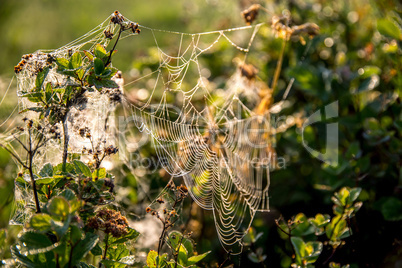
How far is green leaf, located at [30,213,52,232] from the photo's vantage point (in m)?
0.76

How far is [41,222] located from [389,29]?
153 cm

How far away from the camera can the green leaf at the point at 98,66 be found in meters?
0.92

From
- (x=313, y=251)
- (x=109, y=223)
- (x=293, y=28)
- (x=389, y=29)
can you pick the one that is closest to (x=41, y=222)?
(x=109, y=223)

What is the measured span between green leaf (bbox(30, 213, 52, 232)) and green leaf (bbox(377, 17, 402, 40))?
4.92 ft

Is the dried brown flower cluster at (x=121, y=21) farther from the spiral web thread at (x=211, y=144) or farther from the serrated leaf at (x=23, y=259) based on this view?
the serrated leaf at (x=23, y=259)

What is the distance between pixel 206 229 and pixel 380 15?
1535 millimetres

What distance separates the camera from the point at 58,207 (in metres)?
0.77

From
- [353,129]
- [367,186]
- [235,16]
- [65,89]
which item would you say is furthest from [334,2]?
[65,89]

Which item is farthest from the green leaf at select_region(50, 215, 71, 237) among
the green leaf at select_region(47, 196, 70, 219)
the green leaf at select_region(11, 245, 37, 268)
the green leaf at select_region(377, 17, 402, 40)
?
the green leaf at select_region(377, 17, 402, 40)

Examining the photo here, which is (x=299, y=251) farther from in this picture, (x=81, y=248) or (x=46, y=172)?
(x=46, y=172)

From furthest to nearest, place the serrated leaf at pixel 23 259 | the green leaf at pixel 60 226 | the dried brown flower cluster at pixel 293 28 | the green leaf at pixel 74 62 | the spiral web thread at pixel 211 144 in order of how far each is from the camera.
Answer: the dried brown flower cluster at pixel 293 28
the spiral web thread at pixel 211 144
the green leaf at pixel 74 62
the serrated leaf at pixel 23 259
the green leaf at pixel 60 226

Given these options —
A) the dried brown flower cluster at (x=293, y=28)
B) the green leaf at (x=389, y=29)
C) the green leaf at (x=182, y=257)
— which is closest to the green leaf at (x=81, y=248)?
the green leaf at (x=182, y=257)

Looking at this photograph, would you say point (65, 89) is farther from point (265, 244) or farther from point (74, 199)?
point (265, 244)

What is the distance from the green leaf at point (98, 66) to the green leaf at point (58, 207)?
0.30 meters
